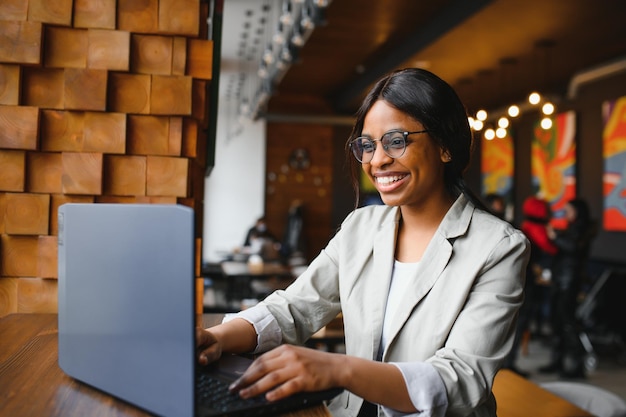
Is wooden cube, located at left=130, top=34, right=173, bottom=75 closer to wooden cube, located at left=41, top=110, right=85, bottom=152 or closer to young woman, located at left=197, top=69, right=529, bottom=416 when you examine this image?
wooden cube, located at left=41, top=110, right=85, bottom=152

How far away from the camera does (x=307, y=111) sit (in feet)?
42.3

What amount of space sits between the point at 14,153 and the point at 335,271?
3.78 feet

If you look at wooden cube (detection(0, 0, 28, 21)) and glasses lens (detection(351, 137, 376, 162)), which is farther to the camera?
wooden cube (detection(0, 0, 28, 21))

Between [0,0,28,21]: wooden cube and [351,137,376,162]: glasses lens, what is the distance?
1.21m

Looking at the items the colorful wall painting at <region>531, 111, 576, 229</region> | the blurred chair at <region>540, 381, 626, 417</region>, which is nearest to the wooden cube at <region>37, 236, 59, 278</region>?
the blurred chair at <region>540, 381, 626, 417</region>

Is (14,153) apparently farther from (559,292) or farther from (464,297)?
(559,292)

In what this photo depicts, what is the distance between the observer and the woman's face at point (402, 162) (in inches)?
54.9

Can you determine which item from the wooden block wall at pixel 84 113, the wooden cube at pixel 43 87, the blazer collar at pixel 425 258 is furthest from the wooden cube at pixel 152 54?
the blazer collar at pixel 425 258

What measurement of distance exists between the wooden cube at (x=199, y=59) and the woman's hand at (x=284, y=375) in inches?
51.9

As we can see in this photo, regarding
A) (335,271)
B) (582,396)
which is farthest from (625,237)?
(335,271)

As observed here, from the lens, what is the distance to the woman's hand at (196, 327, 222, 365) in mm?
1167

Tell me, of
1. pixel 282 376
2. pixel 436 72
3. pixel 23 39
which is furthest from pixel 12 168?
pixel 436 72

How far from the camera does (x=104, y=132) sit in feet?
6.61

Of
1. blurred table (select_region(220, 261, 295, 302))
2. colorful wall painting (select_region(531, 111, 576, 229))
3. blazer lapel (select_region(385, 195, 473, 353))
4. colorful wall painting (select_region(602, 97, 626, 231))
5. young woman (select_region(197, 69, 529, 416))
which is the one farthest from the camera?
colorful wall painting (select_region(531, 111, 576, 229))
